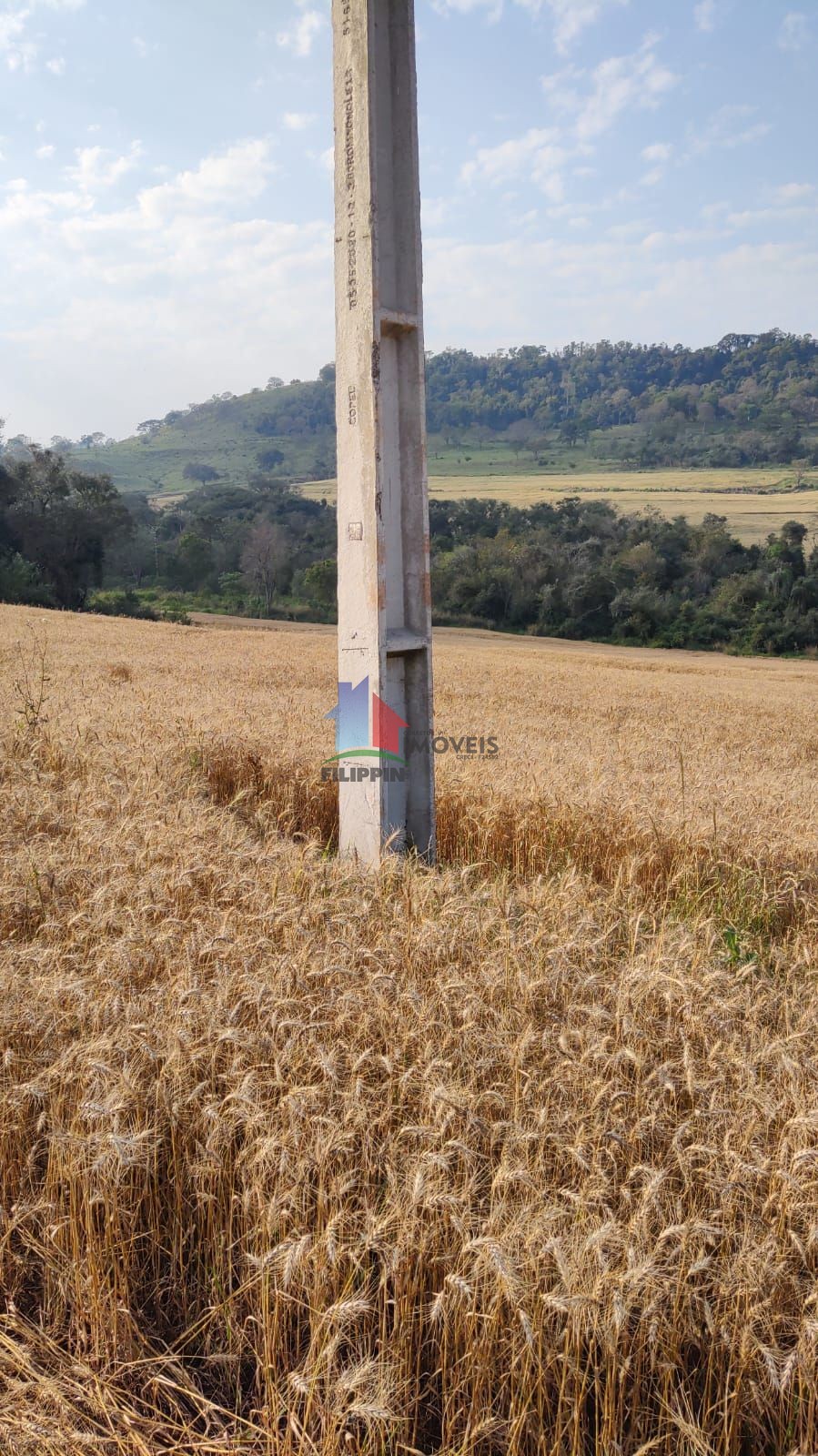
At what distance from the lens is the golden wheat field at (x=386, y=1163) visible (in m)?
2.12

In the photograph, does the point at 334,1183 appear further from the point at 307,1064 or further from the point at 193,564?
the point at 193,564

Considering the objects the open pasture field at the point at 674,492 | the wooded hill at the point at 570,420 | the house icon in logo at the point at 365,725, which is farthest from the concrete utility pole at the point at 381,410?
the wooded hill at the point at 570,420

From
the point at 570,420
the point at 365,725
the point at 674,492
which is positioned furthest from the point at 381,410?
the point at 570,420

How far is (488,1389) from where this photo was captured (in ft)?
7.00

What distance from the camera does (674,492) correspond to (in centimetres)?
8800

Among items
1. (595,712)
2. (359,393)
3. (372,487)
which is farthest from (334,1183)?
(595,712)

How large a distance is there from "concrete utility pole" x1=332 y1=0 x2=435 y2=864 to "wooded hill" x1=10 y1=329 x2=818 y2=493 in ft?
350

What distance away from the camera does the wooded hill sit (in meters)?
113

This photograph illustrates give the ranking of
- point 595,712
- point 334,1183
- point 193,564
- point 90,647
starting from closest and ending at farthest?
point 334,1183 < point 595,712 < point 90,647 < point 193,564

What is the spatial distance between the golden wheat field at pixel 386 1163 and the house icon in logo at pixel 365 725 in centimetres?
96

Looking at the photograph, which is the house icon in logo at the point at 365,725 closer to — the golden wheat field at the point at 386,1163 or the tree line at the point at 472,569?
the golden wheat field at the point at 386,1163

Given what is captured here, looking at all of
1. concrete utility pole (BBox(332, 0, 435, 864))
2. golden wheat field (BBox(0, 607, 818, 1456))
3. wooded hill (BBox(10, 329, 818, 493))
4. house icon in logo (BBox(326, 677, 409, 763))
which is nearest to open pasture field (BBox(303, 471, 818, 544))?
wooded hill (BBox(10, 329, 818, 493))

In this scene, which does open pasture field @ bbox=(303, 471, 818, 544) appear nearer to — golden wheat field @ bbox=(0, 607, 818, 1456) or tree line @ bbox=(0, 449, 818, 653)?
tree line @ bbox=(0, 449, 818, 653)

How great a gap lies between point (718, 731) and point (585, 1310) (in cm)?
1169
